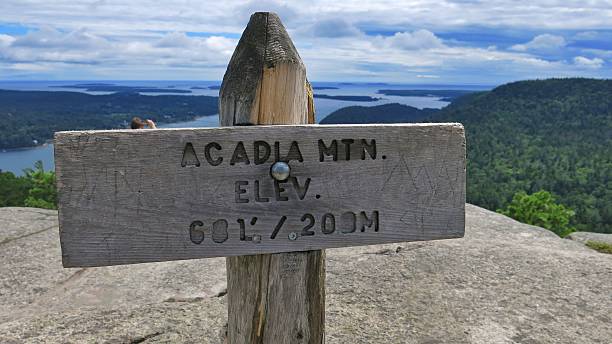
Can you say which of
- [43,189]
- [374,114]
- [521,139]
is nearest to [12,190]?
[43,189]

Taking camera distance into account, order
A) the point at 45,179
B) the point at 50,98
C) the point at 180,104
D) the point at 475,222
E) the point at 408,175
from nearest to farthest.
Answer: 1. the point at 408,175
2. the point at 475,222
3. the point at 45,179
4. the point at 180,104
5. the point at 50,98

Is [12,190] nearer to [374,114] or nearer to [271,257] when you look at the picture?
[271,257]

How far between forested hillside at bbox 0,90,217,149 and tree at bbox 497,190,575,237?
65.0 metres

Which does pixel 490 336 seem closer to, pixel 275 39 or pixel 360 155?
pixel 360 155

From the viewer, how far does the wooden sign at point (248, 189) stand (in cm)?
222

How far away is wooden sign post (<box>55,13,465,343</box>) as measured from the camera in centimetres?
224

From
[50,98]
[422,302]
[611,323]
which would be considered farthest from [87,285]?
[50,98]

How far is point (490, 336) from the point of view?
436 cm

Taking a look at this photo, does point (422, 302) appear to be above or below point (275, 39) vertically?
below

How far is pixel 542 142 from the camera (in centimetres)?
8875

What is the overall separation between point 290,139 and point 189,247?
25.4 inches

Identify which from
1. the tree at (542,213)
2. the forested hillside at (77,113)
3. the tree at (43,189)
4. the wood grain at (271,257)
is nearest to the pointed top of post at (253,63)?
the wood grain at (271,257)

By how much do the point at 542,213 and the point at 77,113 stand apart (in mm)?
97538

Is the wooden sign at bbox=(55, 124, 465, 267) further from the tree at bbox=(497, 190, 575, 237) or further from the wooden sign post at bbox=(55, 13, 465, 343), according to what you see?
the tree at bbox=(497, 190, 575, 237)
